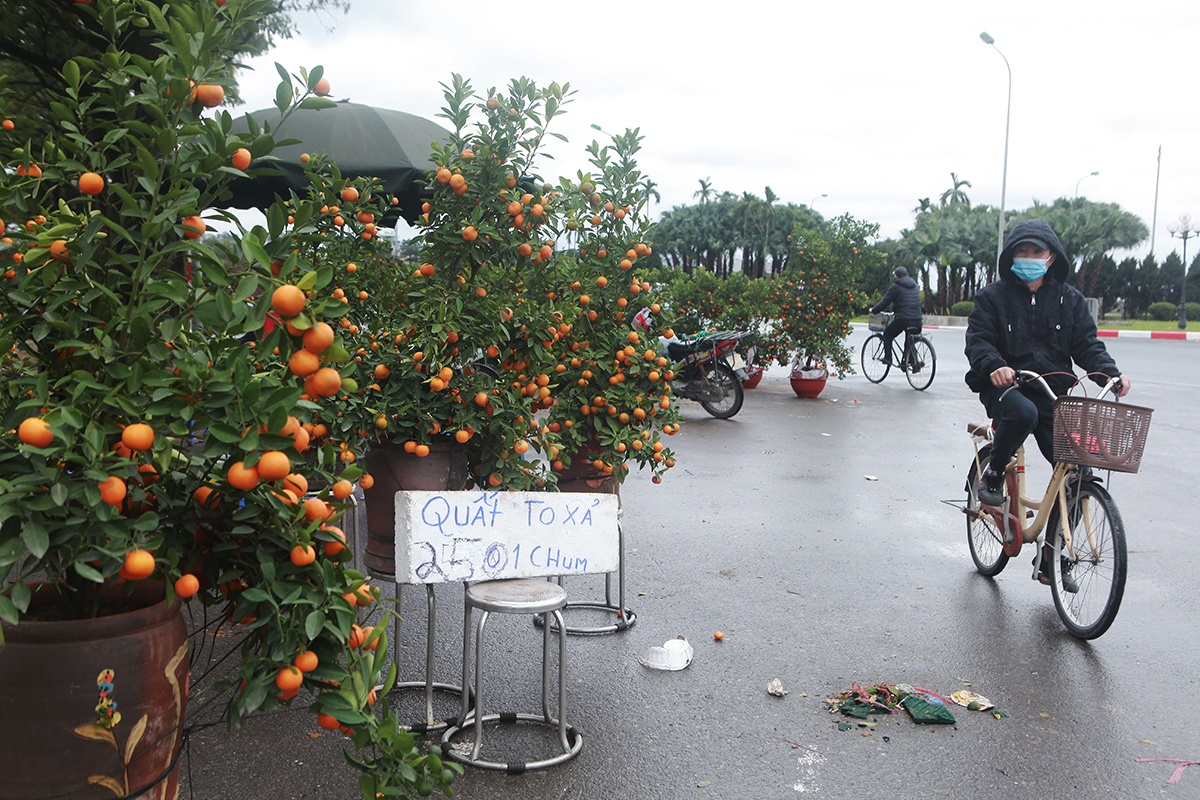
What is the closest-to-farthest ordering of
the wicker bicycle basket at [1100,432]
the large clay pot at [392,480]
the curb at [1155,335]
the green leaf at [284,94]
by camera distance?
the green leaf at [284,94]
the large clay pot at [392,480]
the wicker bicycle basket at [1100,432]
the curb at [1155,335]

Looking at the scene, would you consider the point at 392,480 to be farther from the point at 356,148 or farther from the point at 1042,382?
the point at 356,148

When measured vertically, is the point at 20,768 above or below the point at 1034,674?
above

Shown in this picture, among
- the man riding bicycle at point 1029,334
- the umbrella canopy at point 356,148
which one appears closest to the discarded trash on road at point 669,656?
the man riding bicycle at point 1029,334

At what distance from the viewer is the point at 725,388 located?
1054cm

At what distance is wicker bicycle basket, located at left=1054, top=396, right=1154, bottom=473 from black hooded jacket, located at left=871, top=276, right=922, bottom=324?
9202 millimetres

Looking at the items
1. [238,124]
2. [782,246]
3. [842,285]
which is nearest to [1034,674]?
[238,124]

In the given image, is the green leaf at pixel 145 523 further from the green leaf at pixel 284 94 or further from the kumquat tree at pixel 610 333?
the kumquat tree at pixel 610 333

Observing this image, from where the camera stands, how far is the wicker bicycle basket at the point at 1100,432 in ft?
12.5

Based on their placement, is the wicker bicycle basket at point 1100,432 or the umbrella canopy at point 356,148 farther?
the umbrella canopy at point 356,148

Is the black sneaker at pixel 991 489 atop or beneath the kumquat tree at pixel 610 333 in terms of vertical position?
beneath

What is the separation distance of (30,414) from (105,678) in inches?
20.9

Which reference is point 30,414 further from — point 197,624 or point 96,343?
point 197,624

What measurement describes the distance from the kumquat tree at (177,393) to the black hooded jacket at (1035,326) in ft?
12.3

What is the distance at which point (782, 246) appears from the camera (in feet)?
239
